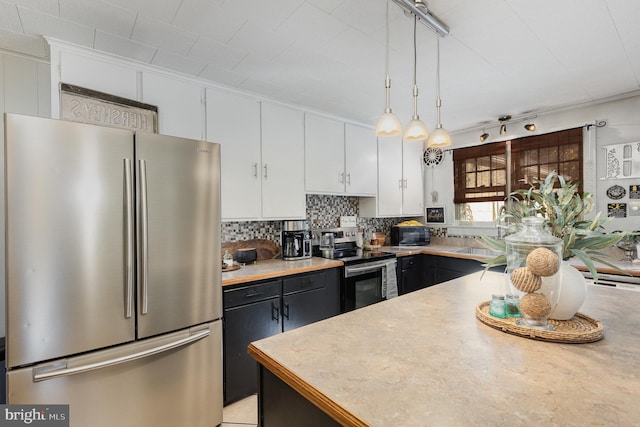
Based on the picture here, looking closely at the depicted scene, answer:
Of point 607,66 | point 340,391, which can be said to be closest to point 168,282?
point 340,391

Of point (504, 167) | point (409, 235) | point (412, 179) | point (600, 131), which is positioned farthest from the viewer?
point (412, 179)

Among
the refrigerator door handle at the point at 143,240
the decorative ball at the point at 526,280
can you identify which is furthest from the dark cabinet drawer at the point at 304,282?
the decorative ball at the point at 526,280

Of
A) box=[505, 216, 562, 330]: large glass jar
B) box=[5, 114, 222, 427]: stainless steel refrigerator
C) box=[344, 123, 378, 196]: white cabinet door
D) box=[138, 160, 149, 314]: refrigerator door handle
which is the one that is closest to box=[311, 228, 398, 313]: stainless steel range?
box=[344, 123, 378, 196]: white cabinet door

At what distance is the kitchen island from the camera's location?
0.66m

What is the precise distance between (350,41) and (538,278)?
1.61m

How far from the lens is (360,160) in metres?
3.48

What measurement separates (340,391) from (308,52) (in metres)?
1.93

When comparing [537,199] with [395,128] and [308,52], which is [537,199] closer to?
[395,128]

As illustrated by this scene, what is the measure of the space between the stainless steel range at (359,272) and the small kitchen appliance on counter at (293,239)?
25cm

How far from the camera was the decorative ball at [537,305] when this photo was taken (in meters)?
1.03

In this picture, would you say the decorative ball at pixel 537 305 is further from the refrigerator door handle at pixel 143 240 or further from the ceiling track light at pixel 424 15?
the refrigerator door handle at pixel 143 240

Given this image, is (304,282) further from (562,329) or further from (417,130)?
(562,329)

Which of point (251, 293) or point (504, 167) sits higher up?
point (504, 167)

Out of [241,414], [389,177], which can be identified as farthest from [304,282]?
[389,177]
